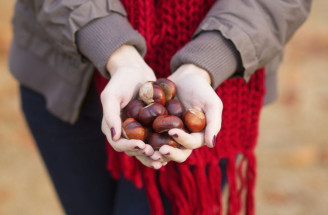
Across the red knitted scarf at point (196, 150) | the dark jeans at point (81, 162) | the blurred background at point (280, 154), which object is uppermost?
the red knitted scarf at point (196, 150)

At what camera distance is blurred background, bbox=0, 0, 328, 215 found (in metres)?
2.37

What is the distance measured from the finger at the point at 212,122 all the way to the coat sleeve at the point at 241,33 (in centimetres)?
11

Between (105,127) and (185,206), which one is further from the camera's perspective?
(185,206)

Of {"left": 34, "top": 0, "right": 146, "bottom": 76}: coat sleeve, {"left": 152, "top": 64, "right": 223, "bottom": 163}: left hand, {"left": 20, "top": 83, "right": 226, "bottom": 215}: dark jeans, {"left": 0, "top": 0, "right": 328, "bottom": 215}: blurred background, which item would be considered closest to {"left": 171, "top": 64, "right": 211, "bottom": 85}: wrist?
{"left": 152, "top": 64, "right": 223, "bottom": 163}: left hand

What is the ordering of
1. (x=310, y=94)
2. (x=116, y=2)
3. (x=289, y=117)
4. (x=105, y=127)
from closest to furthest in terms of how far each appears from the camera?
1. (x=105, y=127)
2. (x=116, y=2)
3. (x=289, y=117)
4. (x=310, y=94)

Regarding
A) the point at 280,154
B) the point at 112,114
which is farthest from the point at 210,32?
the point at 280,154

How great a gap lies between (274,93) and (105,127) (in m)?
0.50

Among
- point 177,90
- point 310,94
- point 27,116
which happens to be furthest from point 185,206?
point 310,94

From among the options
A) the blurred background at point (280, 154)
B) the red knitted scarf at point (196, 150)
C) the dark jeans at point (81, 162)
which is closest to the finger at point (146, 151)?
the red knitted scarf at point (196, 150)

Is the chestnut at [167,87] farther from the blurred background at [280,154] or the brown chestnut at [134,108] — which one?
the blurred background at [280,154]

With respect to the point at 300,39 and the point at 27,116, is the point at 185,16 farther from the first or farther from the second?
the point at 300,39

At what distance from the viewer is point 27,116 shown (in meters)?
1.37

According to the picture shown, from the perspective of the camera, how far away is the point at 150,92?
0.98 meters

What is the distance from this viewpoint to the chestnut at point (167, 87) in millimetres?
979
